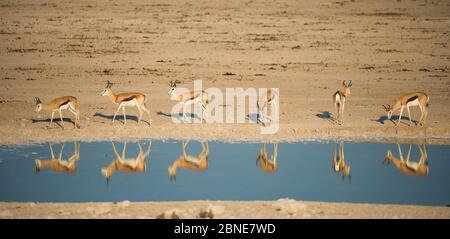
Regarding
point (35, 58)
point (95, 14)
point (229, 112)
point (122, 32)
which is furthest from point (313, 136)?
point (95, 14)

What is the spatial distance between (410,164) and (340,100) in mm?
3590

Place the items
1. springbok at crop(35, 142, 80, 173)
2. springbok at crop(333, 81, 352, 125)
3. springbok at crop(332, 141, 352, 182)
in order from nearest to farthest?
springbok at crop(332, 141, 352, 182) → springbok at crop(35, 142, 80, 173) → springbok at crop(333, 81, 352, 125)

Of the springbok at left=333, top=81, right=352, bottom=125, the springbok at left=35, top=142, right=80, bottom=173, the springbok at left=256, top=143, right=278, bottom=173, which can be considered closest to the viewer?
the springbok at left=35, top=142, right=80, bottom=173

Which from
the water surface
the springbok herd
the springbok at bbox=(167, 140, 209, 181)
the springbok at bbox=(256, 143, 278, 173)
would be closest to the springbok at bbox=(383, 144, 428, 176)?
the water surface

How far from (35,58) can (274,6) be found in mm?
12156

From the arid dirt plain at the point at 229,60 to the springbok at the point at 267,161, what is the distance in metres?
1.20

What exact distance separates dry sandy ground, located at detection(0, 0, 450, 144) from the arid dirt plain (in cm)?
4

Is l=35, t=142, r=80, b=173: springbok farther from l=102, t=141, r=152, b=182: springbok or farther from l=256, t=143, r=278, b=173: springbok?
l=256, t=143, r=278, b=173: springbok

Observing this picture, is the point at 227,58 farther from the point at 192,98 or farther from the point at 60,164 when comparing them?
the point at 60,164

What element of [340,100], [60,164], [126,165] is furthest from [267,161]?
[340,100]

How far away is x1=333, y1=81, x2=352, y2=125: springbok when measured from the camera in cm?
1656

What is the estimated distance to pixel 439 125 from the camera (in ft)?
55.1

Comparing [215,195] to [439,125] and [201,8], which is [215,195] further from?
[201,8]

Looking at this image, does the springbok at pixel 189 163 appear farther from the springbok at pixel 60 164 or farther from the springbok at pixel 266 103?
the springbok at pixel 266 103
